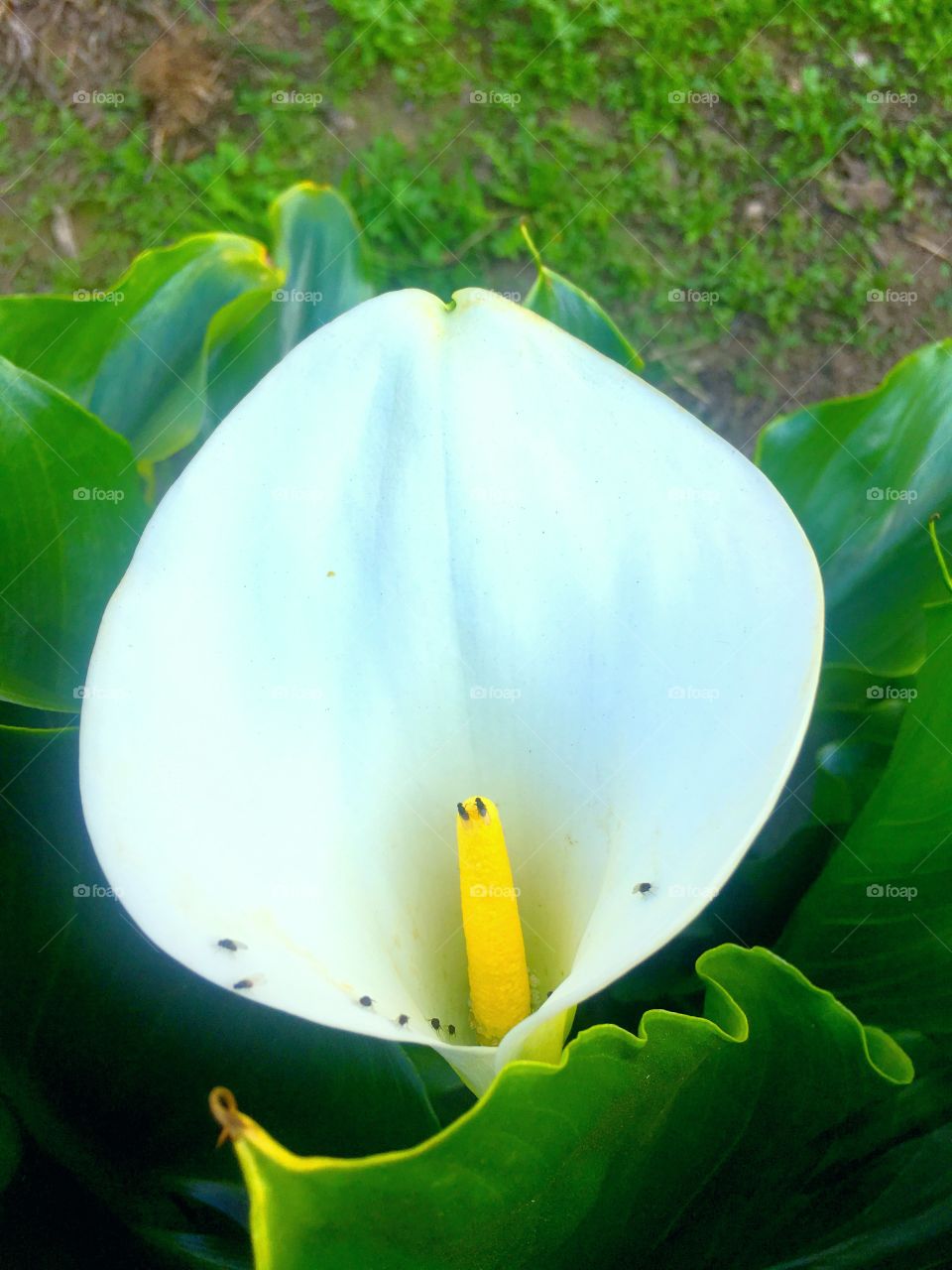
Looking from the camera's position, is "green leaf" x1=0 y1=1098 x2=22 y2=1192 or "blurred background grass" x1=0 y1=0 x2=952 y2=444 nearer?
"green leaf" x1=0 y1=1098 x2=22 y2=1192

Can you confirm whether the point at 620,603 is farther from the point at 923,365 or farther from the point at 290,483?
the point at 923,365

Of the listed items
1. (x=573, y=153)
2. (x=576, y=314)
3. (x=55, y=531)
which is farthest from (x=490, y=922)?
(x=573, y=153)

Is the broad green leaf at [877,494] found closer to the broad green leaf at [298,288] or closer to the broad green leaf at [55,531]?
the broad green leaf at [298,288]

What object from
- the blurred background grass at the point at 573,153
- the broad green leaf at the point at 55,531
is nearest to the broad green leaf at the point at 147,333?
the broad green leaf at the point at 55,531

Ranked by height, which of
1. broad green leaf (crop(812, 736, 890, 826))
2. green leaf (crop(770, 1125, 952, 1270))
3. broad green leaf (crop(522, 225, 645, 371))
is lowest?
green leaf (crop(770, 1125, 952, 1270))

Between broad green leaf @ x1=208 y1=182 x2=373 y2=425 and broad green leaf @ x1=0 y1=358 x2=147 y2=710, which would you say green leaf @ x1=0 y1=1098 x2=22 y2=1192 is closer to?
broad green leaf @ x1=0 y1=358 x2=147 y2=710

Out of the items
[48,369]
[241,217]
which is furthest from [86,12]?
[48,369]

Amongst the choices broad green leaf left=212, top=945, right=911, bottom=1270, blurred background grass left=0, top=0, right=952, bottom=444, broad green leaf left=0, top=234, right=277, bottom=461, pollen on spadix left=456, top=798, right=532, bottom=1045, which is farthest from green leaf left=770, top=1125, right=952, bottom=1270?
blurred background grass left=0, top=0, right=952, bottom=444
